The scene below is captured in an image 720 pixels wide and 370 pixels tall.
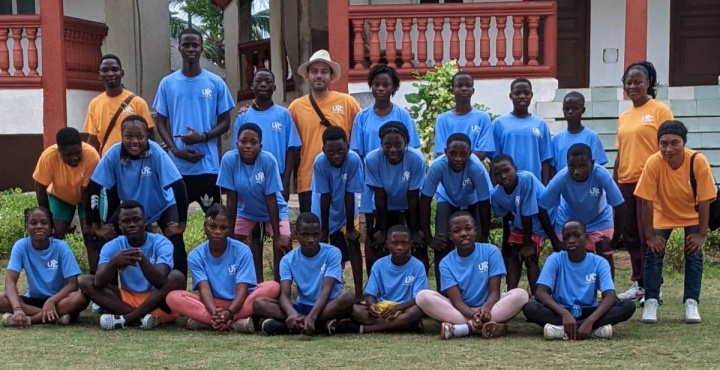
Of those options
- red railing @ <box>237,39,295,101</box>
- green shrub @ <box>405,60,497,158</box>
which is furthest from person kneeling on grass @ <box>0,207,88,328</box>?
red railing @ <box>237,39,295,101</box>

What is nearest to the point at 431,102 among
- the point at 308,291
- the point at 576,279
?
the point at 308,291

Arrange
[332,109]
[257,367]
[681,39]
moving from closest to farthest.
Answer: [257,367]
[332,109]
[681,39]

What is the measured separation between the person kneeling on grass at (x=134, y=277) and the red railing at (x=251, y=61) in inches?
315

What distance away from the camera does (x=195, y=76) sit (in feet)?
26.0

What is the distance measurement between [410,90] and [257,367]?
7218 millimetres

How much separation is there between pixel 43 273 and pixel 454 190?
2909 millimetres

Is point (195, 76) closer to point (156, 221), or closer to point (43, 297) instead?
point (156, 221)

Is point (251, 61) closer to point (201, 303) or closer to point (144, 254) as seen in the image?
point (144, 254)

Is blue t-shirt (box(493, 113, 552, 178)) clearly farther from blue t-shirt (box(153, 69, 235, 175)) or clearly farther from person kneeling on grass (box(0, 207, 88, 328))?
person kneeling on grass (box(0, 207, 88, 328))

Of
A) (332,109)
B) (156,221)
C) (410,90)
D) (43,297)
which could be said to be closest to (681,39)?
(410,90)

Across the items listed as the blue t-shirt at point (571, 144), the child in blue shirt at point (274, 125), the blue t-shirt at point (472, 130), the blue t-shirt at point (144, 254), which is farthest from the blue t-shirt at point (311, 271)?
the blue t-shirt at point (571, 144)

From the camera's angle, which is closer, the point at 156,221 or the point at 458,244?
the point at 458,244

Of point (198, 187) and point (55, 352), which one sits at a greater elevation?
point (198, 187)

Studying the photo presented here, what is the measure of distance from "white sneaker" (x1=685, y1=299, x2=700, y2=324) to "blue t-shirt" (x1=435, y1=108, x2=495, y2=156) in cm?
181
